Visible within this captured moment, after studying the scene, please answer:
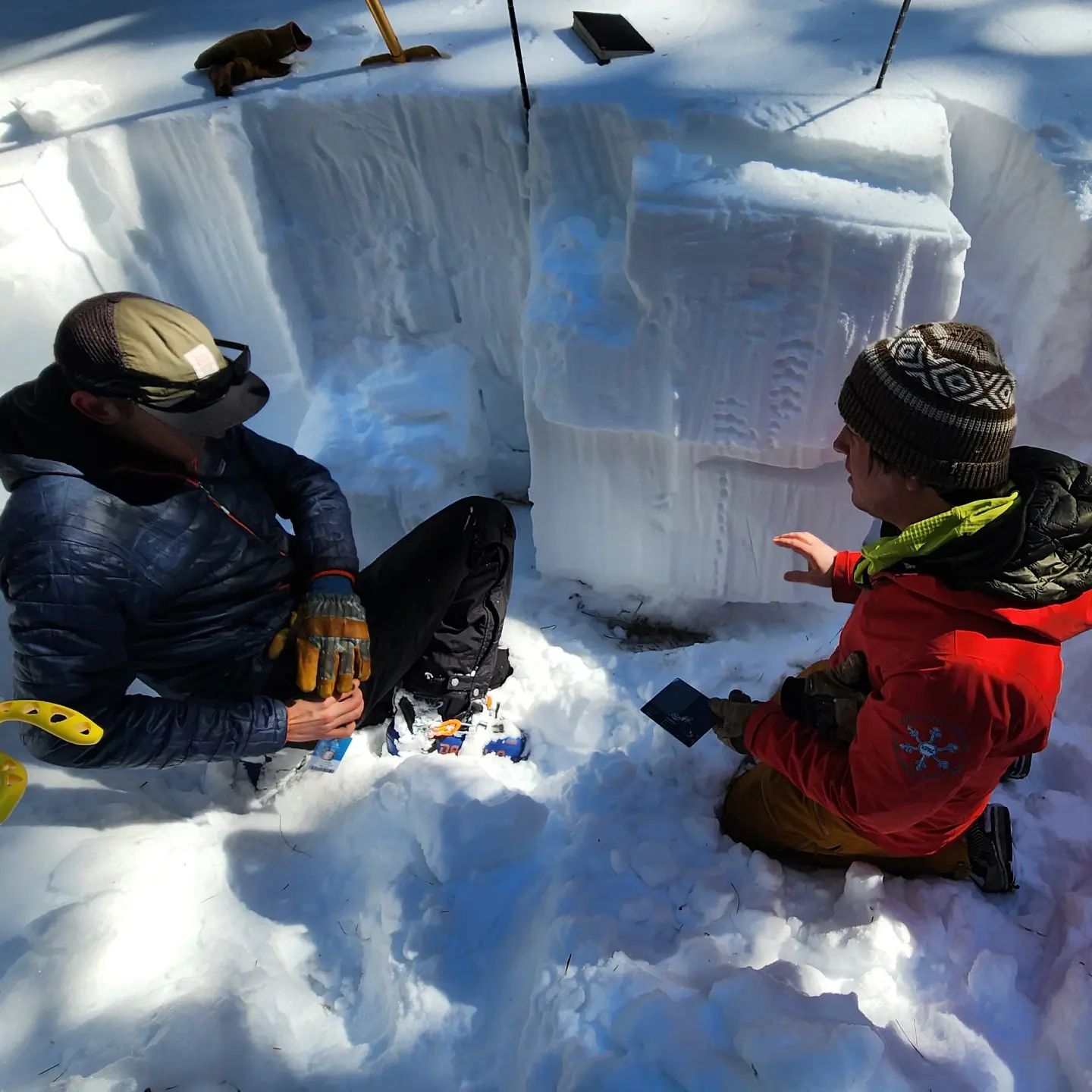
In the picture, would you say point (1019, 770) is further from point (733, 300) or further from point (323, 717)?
point (323, 717)

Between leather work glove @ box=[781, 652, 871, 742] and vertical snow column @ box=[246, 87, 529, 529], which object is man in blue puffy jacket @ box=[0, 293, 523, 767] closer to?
vertical snow column @ box=[246, 87, 529, 529]

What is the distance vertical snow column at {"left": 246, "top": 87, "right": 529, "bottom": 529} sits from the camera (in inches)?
85.0

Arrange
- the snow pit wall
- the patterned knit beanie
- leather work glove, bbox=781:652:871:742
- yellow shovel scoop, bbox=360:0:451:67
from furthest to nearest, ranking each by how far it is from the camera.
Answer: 1. yellow shovel scoop, bbox=360:0:451:67
2. the snow pit wall
3. leather work glove, bbox=781:652:871:742
4. the patterned knit beanie

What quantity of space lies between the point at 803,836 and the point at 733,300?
1188 mm

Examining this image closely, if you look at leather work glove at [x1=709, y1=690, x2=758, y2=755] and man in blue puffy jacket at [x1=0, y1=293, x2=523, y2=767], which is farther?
leather work glove at [x1=709, y1=690, x2=758, y2=755]

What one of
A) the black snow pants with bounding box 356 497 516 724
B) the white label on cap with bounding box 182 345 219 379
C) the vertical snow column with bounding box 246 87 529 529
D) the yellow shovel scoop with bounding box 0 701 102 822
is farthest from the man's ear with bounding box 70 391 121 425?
the vertical snow column with bounding box 246 87 529 529

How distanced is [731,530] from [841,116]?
106 cm

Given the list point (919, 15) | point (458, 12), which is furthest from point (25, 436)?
point (919, 15)

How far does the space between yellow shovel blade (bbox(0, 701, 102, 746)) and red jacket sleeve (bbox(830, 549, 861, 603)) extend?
4.88 feet

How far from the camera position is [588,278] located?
6.08ft

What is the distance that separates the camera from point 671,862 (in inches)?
66.4

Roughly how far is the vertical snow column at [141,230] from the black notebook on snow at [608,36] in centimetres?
105

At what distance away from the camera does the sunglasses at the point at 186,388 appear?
1.27m

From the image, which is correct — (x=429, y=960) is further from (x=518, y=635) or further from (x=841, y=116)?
(x=841, y=116)
